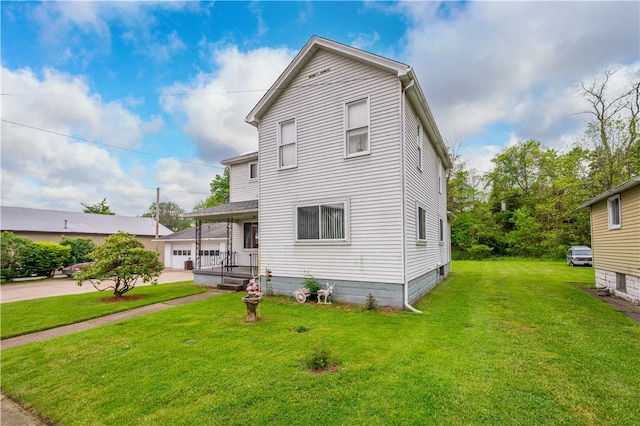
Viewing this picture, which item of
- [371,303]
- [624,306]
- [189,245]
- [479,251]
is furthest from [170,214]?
[624,306]

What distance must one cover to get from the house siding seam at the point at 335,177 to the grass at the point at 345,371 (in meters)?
1.74

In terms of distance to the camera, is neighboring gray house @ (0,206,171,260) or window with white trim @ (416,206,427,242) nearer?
window with white trim @ (416,206,427,242)

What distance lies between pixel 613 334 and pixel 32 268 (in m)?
28.0

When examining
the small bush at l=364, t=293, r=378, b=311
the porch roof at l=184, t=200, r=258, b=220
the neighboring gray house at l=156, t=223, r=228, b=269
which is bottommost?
the small bush at l=364, t=293, r=378, b=311

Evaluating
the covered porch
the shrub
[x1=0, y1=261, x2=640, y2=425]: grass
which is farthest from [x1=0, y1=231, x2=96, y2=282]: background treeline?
the shrub

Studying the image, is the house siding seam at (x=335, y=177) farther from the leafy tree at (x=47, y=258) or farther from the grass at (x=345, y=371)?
the leafy tree at (x=47, y=258)

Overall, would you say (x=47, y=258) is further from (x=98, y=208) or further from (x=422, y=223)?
(x=98, y=208)

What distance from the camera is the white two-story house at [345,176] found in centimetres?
770

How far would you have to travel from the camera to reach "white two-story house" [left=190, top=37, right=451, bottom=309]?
770cm

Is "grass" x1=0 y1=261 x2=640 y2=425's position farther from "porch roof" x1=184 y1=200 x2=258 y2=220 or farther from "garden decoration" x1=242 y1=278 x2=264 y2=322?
"porch roof" x1=184 y1=200 x2=258 y2=220

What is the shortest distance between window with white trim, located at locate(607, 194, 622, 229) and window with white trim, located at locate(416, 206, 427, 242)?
5932 millimetres

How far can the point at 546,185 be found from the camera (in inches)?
1168

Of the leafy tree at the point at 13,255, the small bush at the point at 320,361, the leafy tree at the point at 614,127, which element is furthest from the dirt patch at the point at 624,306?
the leafy tree at the point at 13,255

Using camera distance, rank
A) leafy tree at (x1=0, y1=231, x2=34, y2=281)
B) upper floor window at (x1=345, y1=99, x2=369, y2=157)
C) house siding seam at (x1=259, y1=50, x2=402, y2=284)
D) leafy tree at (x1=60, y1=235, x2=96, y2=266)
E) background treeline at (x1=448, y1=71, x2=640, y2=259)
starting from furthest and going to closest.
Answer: leafy tree at (x1=60, y1=235, x2=96, y2=266)
leafy tree at (x1=0, y1=231, x2=34, y2=281)
background treeline at (x1=448, y1=71, x2=640, y2=259)
upper floor window at (x1=345, y1=99, x2=369, y2=157)
house siding seam at (x1=259, y1=50, x2=402, y2=284)
